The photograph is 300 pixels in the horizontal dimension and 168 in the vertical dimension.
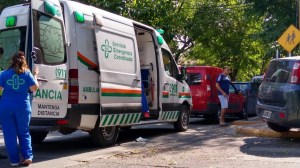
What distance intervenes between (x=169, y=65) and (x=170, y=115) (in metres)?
1.30

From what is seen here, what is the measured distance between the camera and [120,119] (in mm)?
9727

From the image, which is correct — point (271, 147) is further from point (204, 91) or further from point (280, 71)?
point (204, 91)

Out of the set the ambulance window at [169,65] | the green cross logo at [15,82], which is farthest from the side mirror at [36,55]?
the ambulance window at [169,65]

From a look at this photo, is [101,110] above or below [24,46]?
below

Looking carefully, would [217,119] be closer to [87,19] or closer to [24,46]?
[87,19]

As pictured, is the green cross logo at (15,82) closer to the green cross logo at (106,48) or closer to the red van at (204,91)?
the green cross logo at (106,48)

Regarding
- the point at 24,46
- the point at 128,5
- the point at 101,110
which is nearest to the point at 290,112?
the point at 101,110

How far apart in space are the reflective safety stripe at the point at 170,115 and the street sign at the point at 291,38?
369 centimetres

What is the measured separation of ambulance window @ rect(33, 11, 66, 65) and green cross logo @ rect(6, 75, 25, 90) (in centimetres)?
98

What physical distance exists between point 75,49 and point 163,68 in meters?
3.63

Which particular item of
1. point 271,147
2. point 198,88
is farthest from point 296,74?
point 198,88

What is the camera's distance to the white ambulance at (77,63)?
8.12 metres

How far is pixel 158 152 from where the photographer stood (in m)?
8.88

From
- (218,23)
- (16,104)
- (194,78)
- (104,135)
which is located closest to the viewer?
(16,104)
